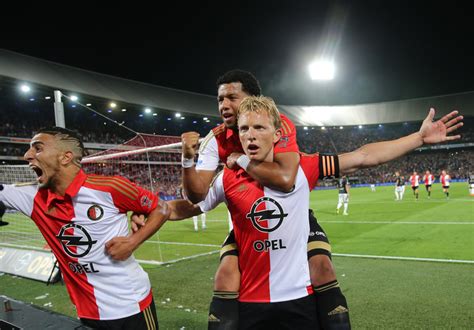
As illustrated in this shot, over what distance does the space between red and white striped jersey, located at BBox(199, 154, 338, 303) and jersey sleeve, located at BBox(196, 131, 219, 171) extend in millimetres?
383

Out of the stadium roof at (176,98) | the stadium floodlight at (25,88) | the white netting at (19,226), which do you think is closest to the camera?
the white netting at (19,226)

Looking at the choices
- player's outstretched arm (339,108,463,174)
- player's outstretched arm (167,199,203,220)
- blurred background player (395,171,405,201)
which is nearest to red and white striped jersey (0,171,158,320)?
player's outstretched arm (167,199,203,220)

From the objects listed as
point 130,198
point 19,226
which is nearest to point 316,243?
point 130,198

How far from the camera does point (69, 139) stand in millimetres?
2553

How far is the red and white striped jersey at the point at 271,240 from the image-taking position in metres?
2.30

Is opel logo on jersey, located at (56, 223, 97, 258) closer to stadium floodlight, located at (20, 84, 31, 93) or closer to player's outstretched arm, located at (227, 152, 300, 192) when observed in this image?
player's outstretched arm, located at (227, 152, 300, 192)

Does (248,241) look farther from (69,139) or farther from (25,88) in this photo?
(25,88)

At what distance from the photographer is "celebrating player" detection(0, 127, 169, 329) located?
245 cm

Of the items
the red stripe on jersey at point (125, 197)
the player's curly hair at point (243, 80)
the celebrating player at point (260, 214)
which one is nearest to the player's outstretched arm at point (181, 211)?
the red stripe on jersey at point (125, 197)

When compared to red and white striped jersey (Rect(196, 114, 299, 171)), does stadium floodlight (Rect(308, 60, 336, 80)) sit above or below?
above

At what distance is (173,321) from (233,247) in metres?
2.94

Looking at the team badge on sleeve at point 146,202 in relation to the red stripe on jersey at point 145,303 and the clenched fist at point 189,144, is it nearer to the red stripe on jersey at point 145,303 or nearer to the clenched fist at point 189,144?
the clenched fist at point 189,144

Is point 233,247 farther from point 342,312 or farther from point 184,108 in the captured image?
point 184,108

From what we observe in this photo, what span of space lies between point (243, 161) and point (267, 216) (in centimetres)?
40
